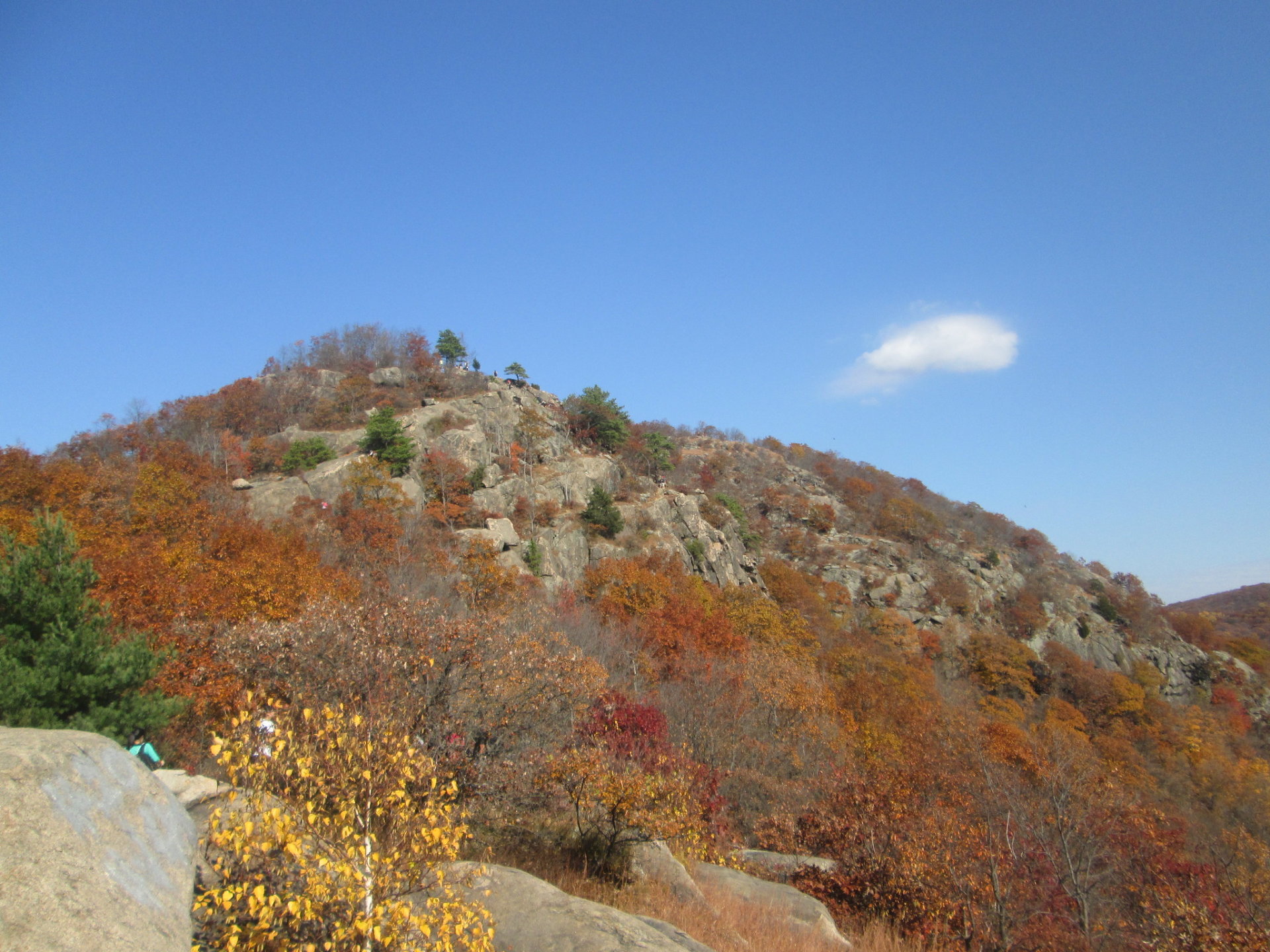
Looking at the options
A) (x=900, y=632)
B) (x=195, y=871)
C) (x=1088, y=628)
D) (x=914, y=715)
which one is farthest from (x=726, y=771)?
(x=1088, y=628)

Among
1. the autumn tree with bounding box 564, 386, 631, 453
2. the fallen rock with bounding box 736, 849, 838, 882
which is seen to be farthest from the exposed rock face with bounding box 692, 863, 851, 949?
the autumn tree with bounding box 564, 386, 631, 453

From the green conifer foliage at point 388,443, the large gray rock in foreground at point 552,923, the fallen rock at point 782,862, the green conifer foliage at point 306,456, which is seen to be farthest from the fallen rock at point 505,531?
the large gray rock in foreground at point 552,923

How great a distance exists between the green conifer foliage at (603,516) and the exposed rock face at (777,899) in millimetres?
41839

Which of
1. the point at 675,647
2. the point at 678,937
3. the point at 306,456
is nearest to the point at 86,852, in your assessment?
the point at 678,937

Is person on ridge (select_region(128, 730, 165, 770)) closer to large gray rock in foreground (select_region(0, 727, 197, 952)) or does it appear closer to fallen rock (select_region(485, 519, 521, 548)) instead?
large gray rock in foreground (select_region(0, 727, 197, 952))

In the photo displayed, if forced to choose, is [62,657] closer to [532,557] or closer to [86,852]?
[86,852]

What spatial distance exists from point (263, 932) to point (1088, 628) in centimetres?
9346

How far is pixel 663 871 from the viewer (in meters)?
11.6

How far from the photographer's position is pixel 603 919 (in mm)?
7297

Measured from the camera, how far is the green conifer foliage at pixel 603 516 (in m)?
55.1

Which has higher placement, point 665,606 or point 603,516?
point 603,516

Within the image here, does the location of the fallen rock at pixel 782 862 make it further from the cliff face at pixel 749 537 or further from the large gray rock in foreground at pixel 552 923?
the cliff face at pixel 749 537

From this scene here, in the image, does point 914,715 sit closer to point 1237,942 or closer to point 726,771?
point 726,771

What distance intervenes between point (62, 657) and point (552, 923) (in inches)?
471
